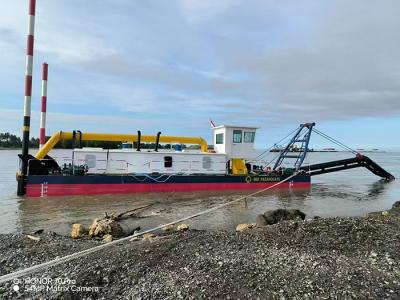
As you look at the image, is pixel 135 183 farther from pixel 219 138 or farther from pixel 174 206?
pixel 219 138

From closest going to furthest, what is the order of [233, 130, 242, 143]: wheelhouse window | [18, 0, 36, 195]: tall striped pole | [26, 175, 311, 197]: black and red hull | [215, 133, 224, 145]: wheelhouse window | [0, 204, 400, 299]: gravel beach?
[0, 204, 400, 299]: gravel beach, [18, 0, 36, 195]: tall striped pole, [26, 175, 311, 197]: black and red hull, [233, 130, 242, 143]: wheelhouse window, [215, 133, 224, 145]: wheelhouse window

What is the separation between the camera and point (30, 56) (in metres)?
18.8

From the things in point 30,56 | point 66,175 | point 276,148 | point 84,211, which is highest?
point 30,56

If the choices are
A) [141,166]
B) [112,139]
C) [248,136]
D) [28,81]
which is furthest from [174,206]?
[28,81]

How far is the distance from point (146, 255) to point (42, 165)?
1603 centimetres

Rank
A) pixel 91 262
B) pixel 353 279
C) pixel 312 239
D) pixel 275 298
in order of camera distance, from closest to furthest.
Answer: pixel 275 298
pixel 353 279
pixel 91 262
pixel 312 239

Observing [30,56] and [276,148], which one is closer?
[30,56]

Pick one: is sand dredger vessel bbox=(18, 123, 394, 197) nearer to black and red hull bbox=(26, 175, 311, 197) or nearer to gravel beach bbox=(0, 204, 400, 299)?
black and red hull bbox=(26, 175, 311, 197)

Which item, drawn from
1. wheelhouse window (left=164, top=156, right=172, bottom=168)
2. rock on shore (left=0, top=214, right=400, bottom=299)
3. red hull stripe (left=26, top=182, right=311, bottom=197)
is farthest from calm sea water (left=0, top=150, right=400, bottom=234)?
rock on shore (left=0, top=214, right=400, bottom=299)

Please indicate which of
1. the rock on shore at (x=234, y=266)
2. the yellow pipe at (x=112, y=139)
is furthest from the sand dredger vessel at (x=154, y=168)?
the rock on shore at (x=234, y=266)

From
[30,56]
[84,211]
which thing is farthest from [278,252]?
[30,56]

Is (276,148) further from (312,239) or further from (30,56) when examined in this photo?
(312,239)

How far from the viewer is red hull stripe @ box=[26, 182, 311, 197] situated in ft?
62.8

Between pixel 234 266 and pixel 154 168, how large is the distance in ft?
55.4
